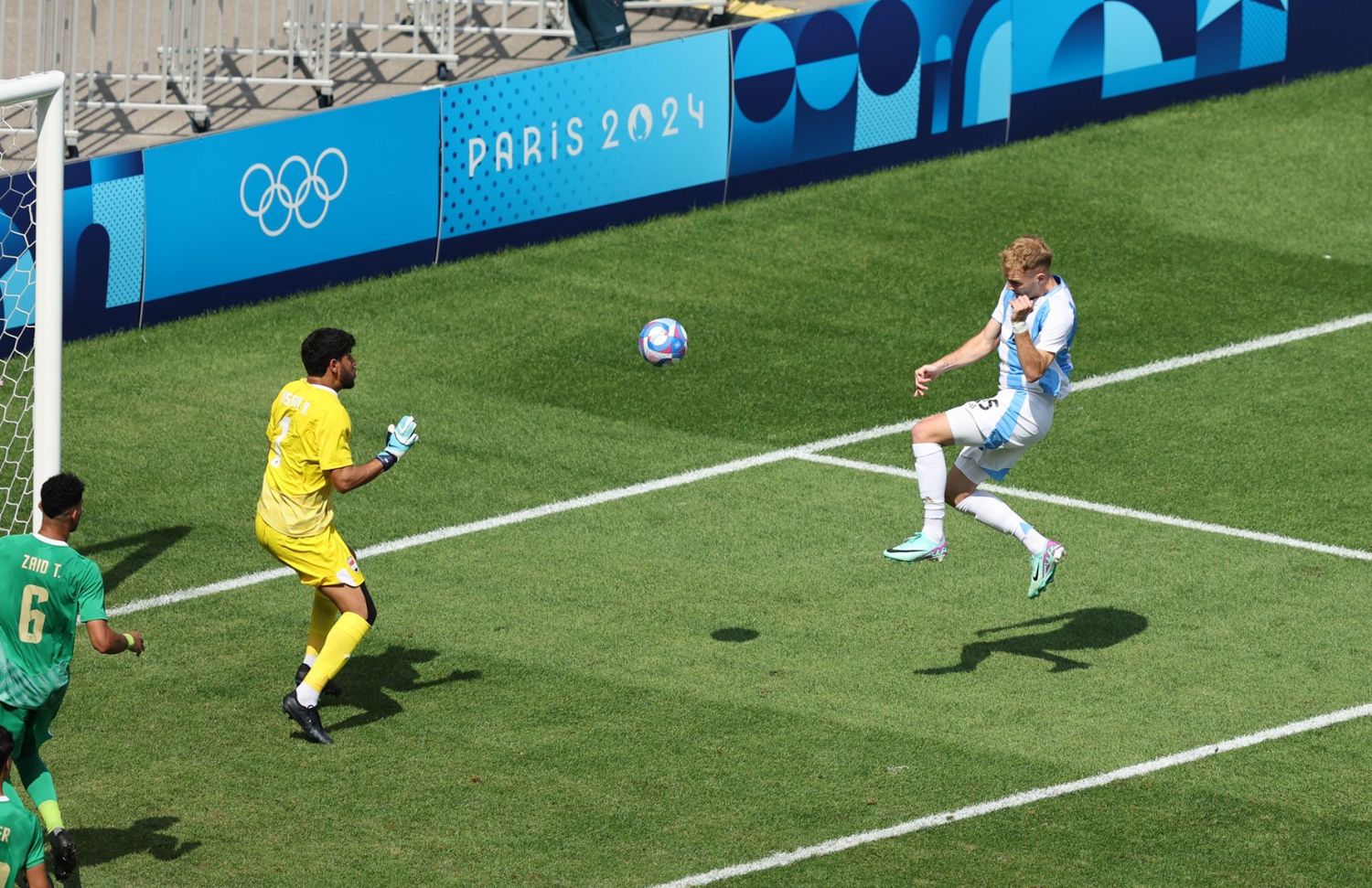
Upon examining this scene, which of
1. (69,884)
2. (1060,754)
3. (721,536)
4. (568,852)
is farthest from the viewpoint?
(721,536)

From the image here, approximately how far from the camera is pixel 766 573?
14.8 metres

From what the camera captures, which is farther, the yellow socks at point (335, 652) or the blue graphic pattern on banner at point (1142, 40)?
the blue graphic pattern on banner at point (1142, 40)

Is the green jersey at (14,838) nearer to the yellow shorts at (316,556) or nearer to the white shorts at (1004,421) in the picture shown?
the yellow shorts at (316,556)

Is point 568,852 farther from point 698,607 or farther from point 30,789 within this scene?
point 698,607

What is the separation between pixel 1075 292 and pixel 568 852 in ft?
36.5

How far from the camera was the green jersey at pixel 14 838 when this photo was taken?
9.01 m

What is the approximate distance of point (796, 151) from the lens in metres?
22.8

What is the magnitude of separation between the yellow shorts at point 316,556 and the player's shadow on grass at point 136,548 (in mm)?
2933

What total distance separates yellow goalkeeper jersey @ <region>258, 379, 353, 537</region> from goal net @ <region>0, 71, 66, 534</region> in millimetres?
2281

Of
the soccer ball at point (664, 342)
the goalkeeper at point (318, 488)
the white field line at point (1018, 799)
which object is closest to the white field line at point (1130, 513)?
the soccer ball at point (664, 342)

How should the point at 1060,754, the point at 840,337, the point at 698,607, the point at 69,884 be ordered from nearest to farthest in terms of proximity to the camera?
the point at 69,884 < the point at 1060,754 < the point at 698,607 < the point at 840,337

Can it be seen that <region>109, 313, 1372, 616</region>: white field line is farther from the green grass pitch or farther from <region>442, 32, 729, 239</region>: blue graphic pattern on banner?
<region>442, 32, 729, 239</region>: blue graphic pattern on banner

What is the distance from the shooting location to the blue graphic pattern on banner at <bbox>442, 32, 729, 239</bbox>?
68.4ft

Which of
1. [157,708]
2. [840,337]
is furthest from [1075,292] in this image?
[157,708]
